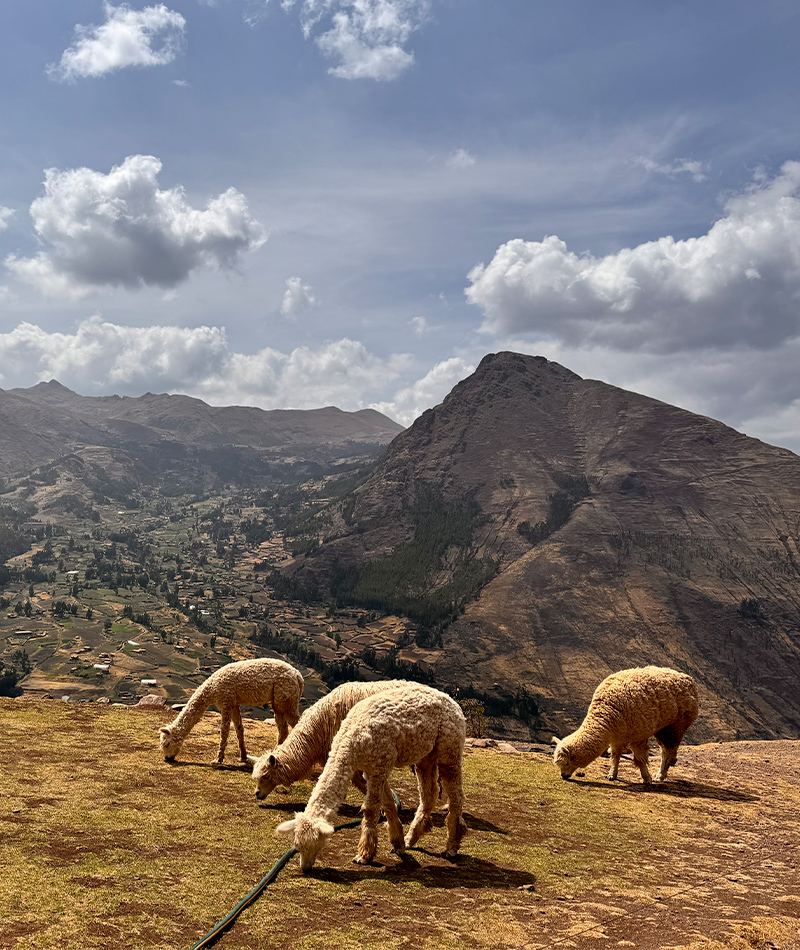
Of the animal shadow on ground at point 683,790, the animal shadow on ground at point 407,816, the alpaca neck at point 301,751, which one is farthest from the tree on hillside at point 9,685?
the animal shadow on ground at point 683,790

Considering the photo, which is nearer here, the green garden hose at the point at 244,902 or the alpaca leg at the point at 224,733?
the green garden hose at the point at 244,902

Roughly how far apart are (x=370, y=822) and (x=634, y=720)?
11843 millimetres

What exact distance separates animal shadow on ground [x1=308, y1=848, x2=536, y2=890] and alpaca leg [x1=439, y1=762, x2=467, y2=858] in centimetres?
26

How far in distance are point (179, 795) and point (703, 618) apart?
577ft

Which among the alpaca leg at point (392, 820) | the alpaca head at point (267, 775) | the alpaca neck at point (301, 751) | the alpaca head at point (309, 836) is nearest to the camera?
the alpaca head at point (309, 836)

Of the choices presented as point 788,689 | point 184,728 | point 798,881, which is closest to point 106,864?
point 184,728

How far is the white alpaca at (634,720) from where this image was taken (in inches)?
713

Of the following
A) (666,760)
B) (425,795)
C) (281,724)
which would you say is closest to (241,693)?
(281,724)

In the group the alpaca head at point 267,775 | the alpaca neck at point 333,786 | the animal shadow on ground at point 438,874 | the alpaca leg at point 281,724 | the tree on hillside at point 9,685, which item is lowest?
the tree on hillside at point 9,685

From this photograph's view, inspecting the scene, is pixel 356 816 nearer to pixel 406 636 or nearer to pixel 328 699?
pixel 328 699

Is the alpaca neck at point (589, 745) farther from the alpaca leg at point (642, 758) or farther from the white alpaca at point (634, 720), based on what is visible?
the alpaca leg at point (642, 758)

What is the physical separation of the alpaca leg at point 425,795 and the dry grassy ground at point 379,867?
14.9 inches

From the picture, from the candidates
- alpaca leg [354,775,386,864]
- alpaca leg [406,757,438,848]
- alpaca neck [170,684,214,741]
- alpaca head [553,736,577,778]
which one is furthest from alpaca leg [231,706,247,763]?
alpaca head [553,736,577,778]

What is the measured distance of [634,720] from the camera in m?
18.5
